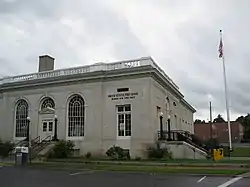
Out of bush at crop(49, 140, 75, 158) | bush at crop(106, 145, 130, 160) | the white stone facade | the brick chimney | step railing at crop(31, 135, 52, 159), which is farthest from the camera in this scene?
the brick chimney

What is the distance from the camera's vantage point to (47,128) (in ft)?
111

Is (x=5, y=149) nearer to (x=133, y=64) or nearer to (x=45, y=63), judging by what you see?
(x=45, y=63)

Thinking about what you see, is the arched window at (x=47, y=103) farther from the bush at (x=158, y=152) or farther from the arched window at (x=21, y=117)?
the bush at (x=158, y=152)

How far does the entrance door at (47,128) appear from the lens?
33.6 metres

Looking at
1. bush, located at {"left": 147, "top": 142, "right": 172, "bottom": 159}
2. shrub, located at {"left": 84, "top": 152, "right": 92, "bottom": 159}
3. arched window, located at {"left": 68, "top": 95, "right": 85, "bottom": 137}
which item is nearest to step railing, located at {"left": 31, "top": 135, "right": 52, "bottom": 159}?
arched window, located at {"left": 68, "top": 95, "right": 85, "bottom": 137}

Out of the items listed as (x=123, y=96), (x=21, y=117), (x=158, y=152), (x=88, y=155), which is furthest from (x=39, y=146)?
(x=158, y=152)

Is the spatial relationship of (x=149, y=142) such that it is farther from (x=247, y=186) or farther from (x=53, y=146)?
(x=247, y=186)

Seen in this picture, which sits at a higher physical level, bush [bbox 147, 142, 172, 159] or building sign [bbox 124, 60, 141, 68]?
building sign [bbox 124, 60, 141, 68]

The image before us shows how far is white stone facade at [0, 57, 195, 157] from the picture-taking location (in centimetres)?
2962

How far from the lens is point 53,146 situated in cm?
3041

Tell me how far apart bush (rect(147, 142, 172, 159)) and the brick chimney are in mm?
16458

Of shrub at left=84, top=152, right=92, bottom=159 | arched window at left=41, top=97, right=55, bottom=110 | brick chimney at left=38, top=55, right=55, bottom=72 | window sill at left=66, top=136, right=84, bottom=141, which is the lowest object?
shrub at left=84, top=152, right=92, bottom=159

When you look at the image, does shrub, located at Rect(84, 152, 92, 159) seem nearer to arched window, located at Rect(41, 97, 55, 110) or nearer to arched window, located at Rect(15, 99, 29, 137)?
arched window, located at Rect(41, 97, 55, 110)

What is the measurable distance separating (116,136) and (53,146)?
580 centimetres
